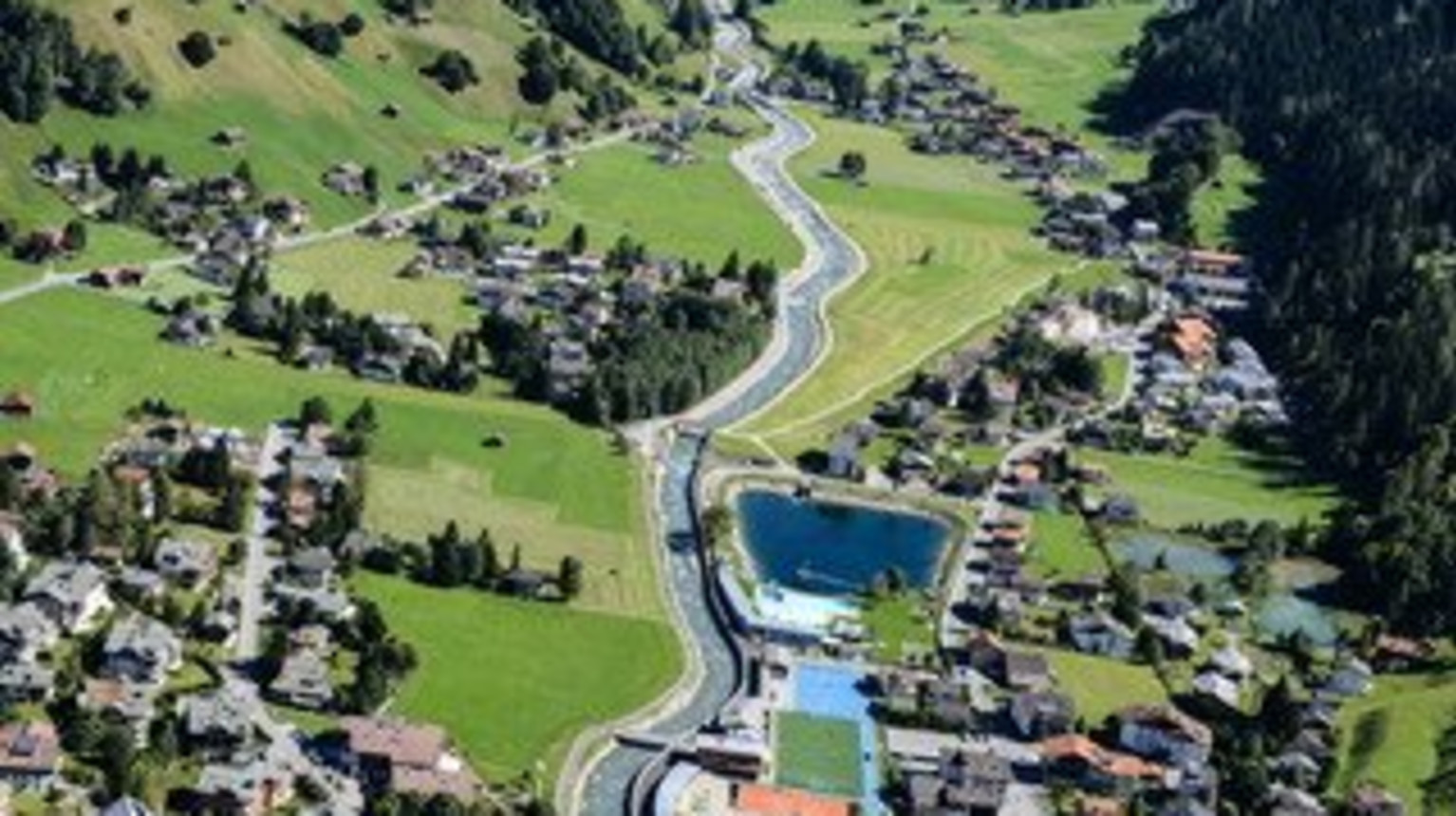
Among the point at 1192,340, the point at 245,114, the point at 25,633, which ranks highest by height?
the point at 245,114

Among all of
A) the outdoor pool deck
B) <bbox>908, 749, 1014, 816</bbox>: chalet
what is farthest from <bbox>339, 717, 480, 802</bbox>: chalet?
<bbox>908, 749, 1014, 816</bbox>: chalet

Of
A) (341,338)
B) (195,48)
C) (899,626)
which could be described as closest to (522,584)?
(899,626)

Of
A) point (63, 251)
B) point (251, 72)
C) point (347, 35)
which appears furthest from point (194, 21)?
point (63, 251)

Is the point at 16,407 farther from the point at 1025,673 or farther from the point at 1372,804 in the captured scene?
the point at 1372,804

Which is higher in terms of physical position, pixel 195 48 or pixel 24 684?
pixel 195 48

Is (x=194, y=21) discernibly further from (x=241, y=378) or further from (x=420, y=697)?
(x=420, y=697)

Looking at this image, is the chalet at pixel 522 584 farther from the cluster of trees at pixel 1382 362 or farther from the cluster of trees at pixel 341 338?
the cluster of trees at pixel 1382 362

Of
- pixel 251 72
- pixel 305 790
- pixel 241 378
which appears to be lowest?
pixel 305 790
